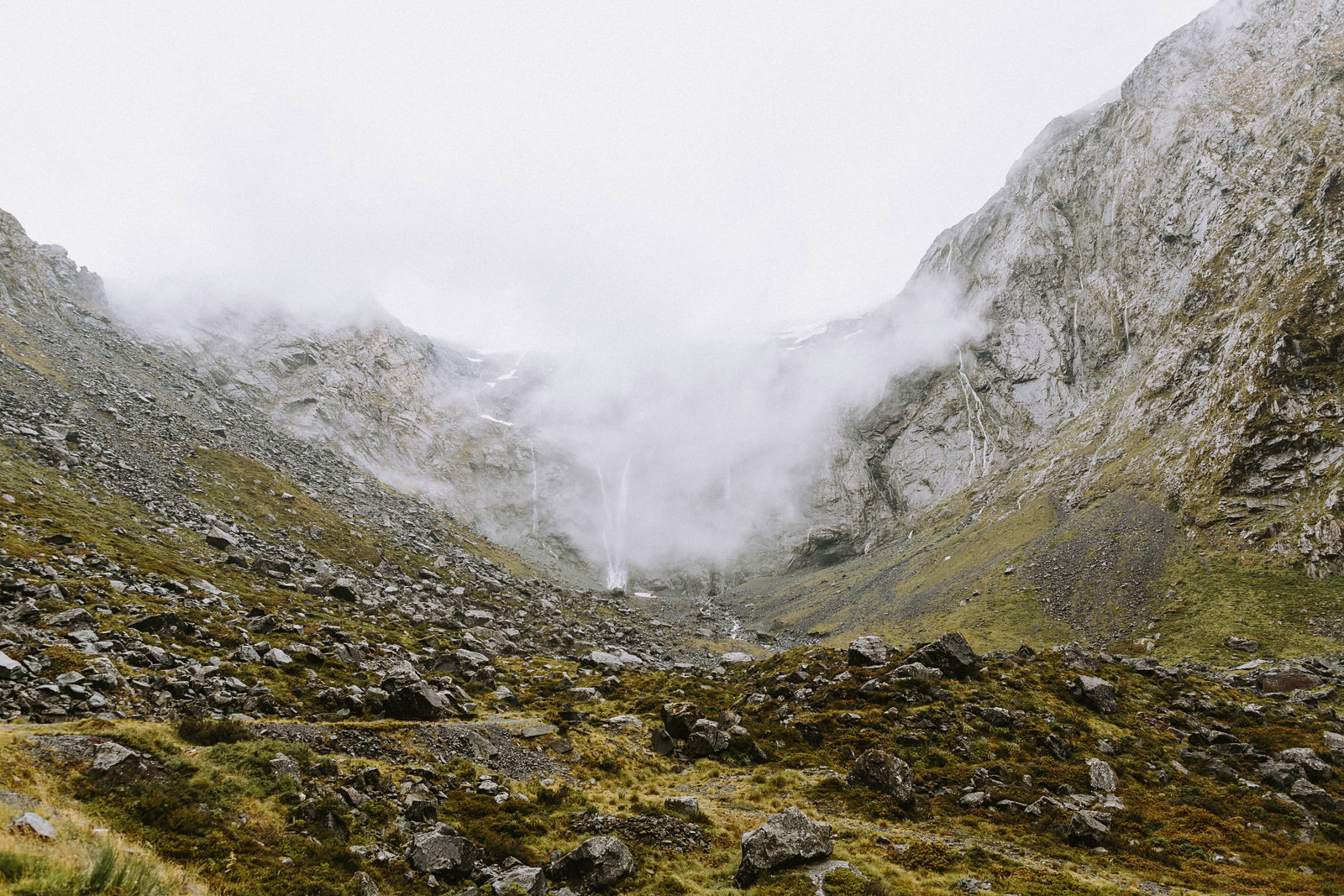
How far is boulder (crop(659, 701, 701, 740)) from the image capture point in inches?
1420

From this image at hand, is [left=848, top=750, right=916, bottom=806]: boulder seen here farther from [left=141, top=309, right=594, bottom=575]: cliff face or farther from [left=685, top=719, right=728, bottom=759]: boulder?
[left=141, top=309, right=594, bottom=575]: cliff face

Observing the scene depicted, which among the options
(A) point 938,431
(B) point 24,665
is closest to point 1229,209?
(A) point 938,431

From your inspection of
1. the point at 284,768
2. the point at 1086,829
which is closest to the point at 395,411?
the point at 284,768

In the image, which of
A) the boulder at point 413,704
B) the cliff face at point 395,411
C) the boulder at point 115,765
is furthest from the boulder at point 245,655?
the cliff face at point 395,411

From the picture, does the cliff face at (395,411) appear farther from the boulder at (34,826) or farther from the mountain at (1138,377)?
the boulder at (34,826)

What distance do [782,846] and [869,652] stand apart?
28864mm

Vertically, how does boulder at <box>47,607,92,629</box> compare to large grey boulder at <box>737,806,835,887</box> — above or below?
above

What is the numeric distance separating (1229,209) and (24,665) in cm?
15871

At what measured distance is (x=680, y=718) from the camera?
36.5 meters

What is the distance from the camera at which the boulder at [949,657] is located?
39.0 m

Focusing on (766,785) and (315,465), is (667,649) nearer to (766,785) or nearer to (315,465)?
(766,785)

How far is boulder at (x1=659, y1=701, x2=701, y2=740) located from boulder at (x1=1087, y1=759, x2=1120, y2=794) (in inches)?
845

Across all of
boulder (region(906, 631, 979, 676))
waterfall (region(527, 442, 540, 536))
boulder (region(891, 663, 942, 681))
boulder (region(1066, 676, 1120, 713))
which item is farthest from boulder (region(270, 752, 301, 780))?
waterfall (region(527, 442, 540, 536))

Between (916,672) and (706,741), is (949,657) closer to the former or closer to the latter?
(916,672)
